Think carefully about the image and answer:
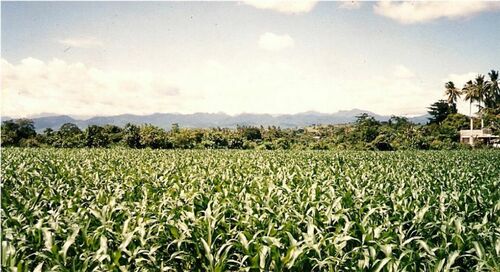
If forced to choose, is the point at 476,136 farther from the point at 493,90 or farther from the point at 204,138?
the point at 204,138

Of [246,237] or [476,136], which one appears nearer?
[246,237]

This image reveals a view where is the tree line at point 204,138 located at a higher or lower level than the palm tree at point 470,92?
lower

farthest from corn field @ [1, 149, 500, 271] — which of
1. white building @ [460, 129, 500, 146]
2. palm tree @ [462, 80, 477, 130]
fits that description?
A: palm tree @ [462, 80, 477, 130]

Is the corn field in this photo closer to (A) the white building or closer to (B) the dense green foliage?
(B) the dense green foliage

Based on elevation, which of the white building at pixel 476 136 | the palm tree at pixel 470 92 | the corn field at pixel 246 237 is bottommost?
the white building at pixel 476 136

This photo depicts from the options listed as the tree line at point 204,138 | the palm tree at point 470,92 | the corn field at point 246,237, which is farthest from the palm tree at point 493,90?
the corn field at point 246,237

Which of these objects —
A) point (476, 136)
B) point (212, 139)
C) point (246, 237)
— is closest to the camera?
point (246, 237)

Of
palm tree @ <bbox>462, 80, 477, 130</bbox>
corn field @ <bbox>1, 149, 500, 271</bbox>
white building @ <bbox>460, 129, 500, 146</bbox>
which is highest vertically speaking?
palm tree @ <bbox>462, 80, 477, 130</bbox>

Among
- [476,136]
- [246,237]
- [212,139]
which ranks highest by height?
[246,237]

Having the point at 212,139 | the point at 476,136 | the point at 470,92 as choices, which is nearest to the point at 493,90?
the point at 470,92

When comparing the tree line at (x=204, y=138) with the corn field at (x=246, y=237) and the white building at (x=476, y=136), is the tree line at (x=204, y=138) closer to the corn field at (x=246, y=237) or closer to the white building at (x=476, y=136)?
the white building at (x=476, y=136)

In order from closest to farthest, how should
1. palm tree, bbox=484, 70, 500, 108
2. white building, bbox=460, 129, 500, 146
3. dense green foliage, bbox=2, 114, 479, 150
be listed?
dense green foliage, bbox=2, 114, 479, 150 < white building, bbox=460, 129, 500, 146 < palm tree, bbox=484, 70, 500, 108

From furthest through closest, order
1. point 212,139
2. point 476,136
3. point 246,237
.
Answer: point 476,136
point 212,139
point 246,237

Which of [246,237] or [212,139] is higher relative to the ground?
[246,237]
